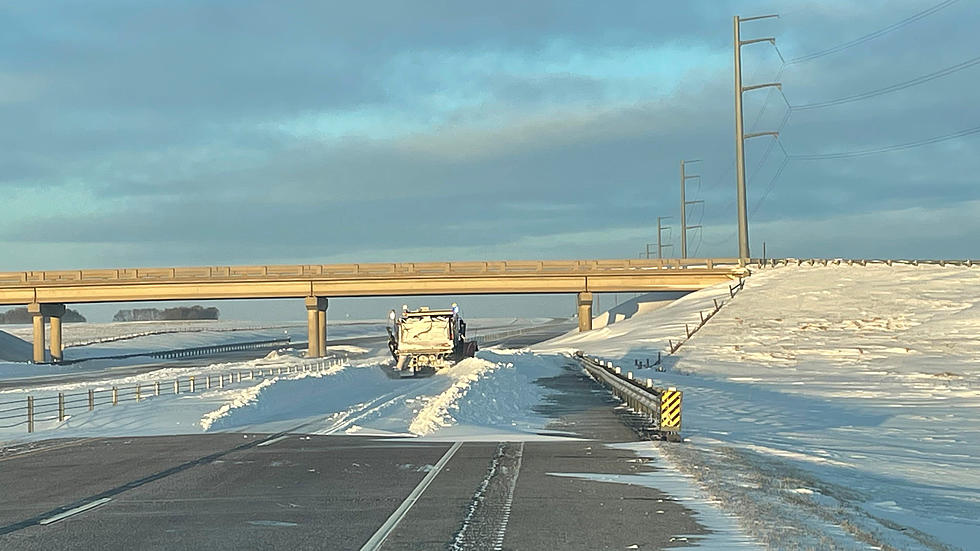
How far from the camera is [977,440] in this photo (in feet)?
78.4

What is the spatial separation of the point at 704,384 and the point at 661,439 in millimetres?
22196

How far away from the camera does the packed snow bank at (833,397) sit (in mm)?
13789

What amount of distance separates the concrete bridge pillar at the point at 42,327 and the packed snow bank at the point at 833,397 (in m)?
43.1

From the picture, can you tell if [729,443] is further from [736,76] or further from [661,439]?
[736,76]

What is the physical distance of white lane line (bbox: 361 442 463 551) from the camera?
36.4 feet

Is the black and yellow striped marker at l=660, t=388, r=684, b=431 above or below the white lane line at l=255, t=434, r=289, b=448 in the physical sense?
above

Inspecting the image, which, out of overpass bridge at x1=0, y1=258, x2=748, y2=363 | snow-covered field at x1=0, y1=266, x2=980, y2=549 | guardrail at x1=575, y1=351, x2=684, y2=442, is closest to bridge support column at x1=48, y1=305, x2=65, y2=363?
overpass bridge at x1=0, y1=258, x2=748, y2=363

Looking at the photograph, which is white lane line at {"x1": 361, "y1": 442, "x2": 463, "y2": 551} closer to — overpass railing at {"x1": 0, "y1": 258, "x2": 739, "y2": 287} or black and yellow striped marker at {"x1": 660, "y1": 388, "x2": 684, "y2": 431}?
black and yellow striped marker at {"x1": 660, "y1": 388, "x2": 684, "y2": 431}

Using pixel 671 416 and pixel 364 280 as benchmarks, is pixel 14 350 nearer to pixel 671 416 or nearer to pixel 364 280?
pixel 364 280

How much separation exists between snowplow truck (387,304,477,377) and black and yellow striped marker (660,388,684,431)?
31.1m

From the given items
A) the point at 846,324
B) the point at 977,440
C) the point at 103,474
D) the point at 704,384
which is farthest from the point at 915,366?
the point at 103,474

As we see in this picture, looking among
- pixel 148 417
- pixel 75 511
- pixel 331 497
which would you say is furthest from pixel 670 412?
pixel 148 417

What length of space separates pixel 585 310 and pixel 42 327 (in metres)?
46.7

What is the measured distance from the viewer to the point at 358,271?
298ft
